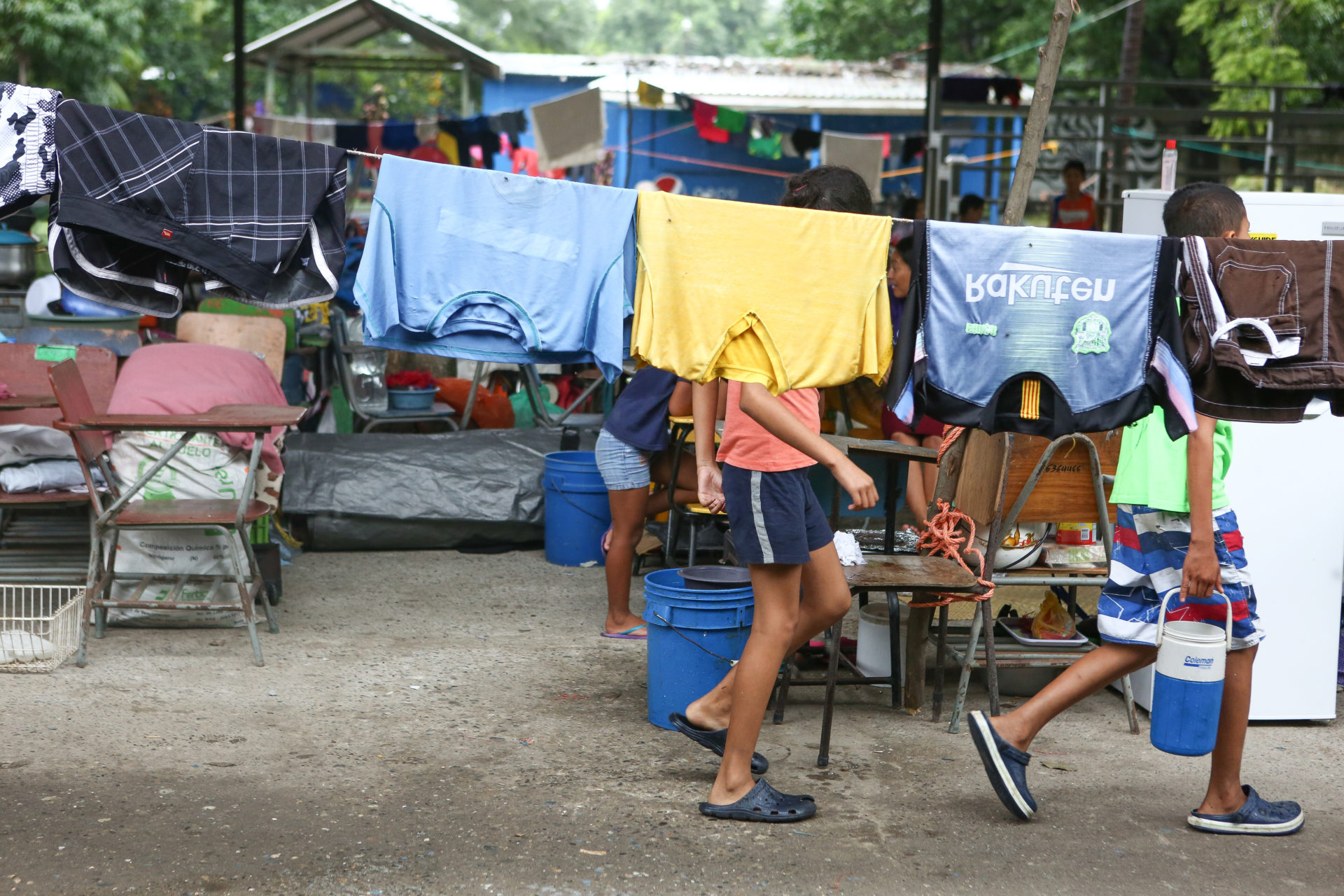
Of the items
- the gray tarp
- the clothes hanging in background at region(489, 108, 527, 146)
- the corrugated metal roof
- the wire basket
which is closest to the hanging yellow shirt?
the wire basket

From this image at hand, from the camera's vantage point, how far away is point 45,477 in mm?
5762

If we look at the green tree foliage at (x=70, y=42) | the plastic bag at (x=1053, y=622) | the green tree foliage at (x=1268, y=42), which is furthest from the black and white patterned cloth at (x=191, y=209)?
the green tree foliage at (x=70, y=42)

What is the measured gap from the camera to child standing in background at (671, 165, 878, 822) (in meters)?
3.55

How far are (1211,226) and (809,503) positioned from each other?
1.47 meters

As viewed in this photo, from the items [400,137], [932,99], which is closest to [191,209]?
[932,99]

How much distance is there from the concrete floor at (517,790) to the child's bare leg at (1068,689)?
12.3 inches

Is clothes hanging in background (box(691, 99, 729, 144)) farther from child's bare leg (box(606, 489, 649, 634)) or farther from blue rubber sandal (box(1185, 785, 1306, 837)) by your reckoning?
blue rubber sandal (box(1185, 785, 1306, 837))

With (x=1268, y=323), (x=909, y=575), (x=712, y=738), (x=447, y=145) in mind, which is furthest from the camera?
(x=447, y=145)

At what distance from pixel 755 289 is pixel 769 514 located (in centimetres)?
66

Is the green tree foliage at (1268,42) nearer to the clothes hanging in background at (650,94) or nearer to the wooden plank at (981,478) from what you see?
the clothes hanging in background at (650,94)

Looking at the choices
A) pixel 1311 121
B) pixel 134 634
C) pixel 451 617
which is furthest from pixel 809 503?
pixel 1311 121

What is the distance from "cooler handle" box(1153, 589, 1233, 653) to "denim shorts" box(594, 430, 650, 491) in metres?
2.50

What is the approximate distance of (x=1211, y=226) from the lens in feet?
11.9

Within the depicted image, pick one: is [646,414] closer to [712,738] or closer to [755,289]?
[712,738]
